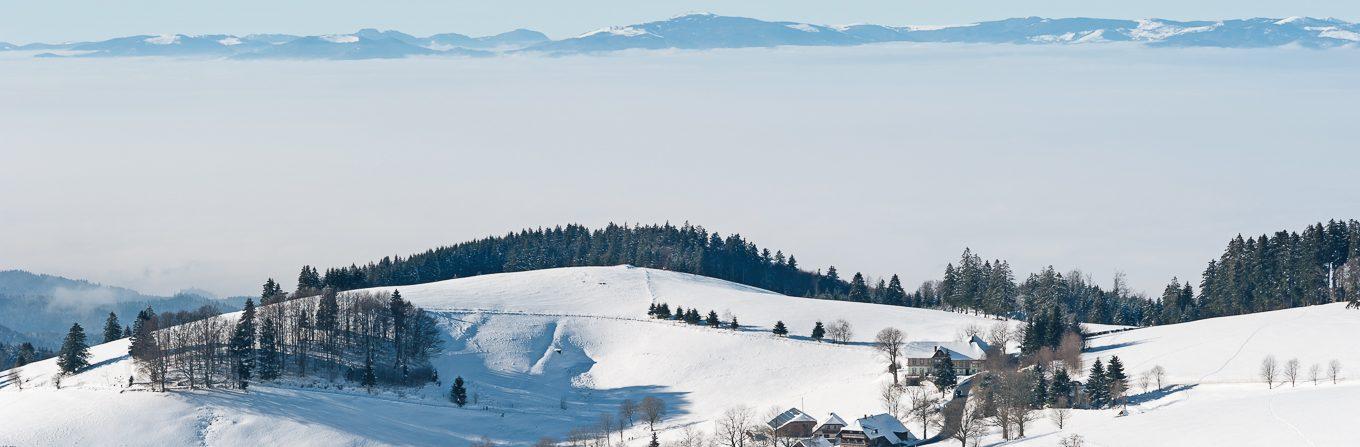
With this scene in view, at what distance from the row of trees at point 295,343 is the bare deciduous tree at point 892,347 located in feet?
119

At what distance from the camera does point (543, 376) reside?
134m

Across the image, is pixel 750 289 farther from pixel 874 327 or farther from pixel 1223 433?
pixel 1223 433

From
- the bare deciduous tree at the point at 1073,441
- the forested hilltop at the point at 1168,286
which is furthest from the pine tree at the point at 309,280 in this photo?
the bare deciduous tree at the point at 1073,441

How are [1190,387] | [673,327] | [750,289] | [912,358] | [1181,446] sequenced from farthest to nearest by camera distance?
1. [750,289]
2. [673,327]
3. [912,358]
4. [1190,387]
5. [1181,446]

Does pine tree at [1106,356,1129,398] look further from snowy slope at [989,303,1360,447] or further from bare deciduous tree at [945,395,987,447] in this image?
bare deciduous tree at [945,395,987,447]

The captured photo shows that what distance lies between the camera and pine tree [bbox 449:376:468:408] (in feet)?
397

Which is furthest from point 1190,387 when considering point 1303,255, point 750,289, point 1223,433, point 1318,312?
point 750,289

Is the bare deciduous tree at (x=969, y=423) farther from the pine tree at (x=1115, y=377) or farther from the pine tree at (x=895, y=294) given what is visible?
the pine tree at (x=895, y=294)

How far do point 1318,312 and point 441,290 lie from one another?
82.8 meters

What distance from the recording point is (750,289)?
178 meters

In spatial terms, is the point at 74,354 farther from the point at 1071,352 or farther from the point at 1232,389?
the point at 1232,389

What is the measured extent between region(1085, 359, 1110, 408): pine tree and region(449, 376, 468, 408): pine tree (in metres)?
46.1

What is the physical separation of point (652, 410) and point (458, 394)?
56.3 ft

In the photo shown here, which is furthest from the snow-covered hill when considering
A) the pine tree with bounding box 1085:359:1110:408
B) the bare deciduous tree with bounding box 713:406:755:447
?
the pine tree with bounding box 1085:359:1110:408
